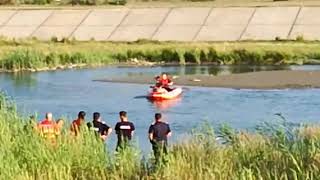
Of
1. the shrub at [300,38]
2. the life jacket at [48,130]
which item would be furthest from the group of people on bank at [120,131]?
the shrub at [300,38]

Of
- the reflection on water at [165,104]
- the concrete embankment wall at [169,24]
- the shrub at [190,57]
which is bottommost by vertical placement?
the reflection on water at [165,104]

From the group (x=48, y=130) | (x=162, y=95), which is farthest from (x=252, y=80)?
(x=48, y=130)

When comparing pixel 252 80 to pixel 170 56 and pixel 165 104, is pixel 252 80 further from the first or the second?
pixel 170 56

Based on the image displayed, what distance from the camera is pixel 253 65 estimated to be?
50938mm

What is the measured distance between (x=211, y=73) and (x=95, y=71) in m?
6.43

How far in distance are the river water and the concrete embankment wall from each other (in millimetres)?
13300

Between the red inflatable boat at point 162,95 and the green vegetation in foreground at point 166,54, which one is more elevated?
the green vegetation in foreground at point 166,54

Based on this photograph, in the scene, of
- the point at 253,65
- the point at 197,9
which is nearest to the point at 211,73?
the point at 253,65

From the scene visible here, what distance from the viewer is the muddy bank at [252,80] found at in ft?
134

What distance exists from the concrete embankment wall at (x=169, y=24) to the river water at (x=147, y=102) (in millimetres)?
13300

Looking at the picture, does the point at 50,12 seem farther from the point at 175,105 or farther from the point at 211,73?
the point at 175,105

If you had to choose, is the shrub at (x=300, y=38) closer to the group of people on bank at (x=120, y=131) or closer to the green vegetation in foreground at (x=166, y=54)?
the green vegetation in foreground at (x=166, y=54)

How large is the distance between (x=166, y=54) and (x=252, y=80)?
1147cm

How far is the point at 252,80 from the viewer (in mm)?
42719
